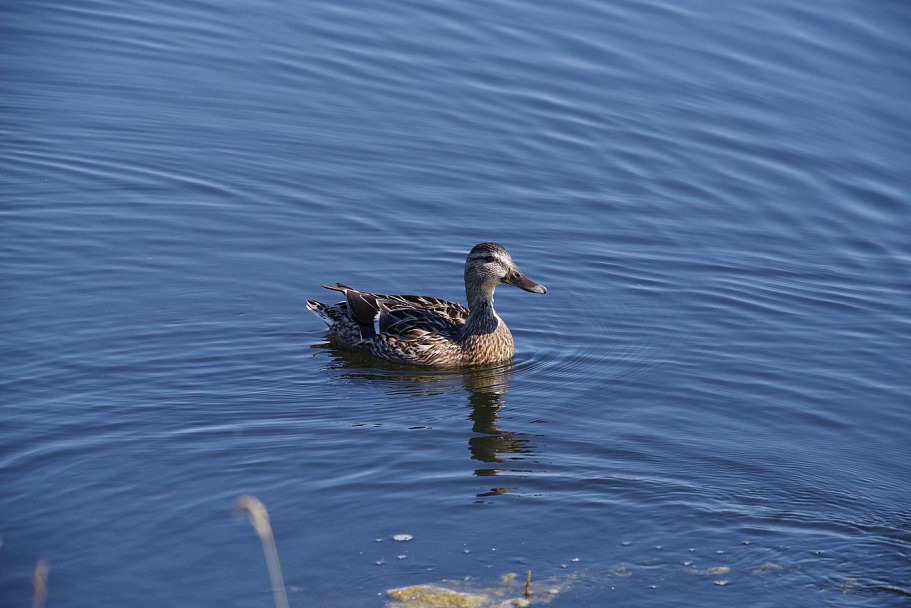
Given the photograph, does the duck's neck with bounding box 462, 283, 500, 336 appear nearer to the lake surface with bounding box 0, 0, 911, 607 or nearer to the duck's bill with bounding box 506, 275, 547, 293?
the duck's bill with bounding box 506, 275, 547, 293

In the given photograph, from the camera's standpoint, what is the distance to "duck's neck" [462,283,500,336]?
11969 millimetres

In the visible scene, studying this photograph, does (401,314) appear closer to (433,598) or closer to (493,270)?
(493,270)

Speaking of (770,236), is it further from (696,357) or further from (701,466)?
(701,466)

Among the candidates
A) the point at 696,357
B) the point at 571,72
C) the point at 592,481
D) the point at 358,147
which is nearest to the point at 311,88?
the point at 358,147

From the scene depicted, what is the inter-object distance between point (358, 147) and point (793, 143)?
5.29 meters

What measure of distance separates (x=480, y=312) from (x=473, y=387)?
99 centimetres

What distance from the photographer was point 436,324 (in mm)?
12234

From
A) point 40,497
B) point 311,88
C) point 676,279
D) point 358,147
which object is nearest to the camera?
point 40,497

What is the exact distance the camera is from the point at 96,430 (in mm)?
9672

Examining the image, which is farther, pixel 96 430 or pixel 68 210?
pixel 68 210

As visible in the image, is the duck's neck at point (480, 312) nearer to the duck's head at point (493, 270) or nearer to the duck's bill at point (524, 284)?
the duck's head at point (493, 270)

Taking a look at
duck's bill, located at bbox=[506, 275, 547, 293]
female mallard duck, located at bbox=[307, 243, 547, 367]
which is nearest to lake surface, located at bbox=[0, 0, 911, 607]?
female mallard duck, located at bbox=[307, 243, 547, 367]

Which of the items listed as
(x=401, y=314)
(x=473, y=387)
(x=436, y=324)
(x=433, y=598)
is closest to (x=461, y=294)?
(x=436, y=324)

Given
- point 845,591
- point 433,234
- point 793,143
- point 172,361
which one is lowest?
point 845,591
